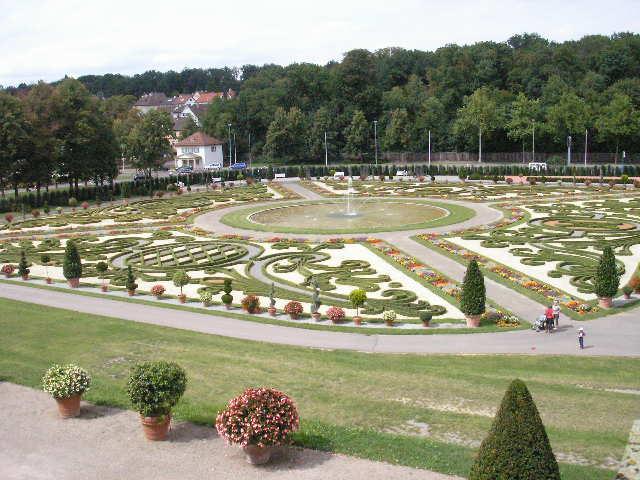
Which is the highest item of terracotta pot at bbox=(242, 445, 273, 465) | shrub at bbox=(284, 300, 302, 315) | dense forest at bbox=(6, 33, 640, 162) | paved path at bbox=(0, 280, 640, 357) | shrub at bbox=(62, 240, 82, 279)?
dense forest at bbox=(6, 33, 640, 162)

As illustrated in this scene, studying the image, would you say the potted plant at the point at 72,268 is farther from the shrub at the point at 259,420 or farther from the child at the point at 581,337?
the child at the point at 581,337

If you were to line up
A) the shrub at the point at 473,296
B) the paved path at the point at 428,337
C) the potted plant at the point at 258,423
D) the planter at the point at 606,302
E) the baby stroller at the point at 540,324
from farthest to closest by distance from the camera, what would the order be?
the planter at the point at 606,302 < the shrub at the point at 473,296 < the baby stroller at the point at 540,324 < the paved path at the point at 428,337 < the potted plant at the point at 258,423

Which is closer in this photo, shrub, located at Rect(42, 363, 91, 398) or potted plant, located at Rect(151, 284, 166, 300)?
shrub, located at Rect(42, 363, 91, 398)

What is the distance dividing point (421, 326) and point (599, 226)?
28649 mm

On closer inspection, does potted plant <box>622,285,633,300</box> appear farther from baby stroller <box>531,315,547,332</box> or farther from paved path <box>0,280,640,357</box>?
baby stroller <box>531,315,547,332</box>

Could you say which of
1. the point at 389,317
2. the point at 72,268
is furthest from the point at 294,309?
the point at 72,268

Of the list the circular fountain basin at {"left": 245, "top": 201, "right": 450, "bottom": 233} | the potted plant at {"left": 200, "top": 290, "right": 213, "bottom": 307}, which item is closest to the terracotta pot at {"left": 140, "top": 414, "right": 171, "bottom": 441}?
the potted plant at {"left": 200, "top": 290, "right": 213, "bottom": 307}

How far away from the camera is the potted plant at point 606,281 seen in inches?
1220

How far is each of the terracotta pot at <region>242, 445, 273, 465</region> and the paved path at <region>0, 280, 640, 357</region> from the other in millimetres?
12620

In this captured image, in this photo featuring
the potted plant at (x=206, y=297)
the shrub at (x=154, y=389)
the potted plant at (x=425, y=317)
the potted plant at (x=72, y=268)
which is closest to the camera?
the shrub at (x=154, y=389)

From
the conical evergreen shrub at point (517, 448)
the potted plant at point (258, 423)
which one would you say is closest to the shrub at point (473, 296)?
the potted plant at point (258, 423)

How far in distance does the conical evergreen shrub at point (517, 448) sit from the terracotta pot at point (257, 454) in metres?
4.52

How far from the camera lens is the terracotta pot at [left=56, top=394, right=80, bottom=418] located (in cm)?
1677

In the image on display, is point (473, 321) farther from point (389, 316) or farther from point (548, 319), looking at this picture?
point (389, 316)
